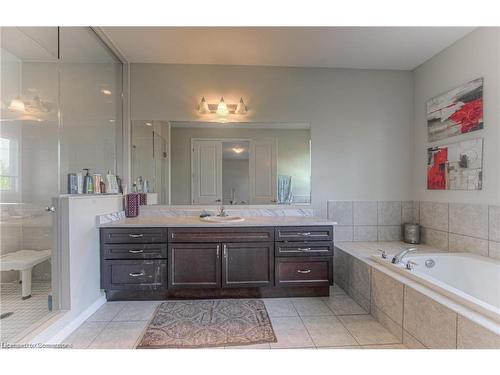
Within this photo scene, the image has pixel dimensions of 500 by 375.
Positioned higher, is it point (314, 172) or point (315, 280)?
point (314, 172)

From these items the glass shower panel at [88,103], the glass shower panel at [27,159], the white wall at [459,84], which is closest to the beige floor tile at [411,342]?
the white wall at [459,84]

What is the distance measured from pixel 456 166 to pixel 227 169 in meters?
2.41

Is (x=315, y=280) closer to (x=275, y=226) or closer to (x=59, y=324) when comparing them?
(x=275, y=226)

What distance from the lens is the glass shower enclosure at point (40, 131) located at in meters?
2.12

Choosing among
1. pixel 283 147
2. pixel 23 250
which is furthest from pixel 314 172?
pixel 23 250

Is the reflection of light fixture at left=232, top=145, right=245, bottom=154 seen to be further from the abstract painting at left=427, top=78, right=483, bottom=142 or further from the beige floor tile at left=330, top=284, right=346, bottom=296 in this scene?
the abstract painting at left=427, top=78, right=483, bottom=142

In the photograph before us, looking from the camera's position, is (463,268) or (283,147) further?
(283,147)

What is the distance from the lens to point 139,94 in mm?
2844

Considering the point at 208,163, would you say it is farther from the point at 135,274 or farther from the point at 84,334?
the point at 84,334

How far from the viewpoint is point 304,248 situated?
2369 mm

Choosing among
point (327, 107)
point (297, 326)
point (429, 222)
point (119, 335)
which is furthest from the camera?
point (327, 107)

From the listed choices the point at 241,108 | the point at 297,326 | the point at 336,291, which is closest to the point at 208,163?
the point at 241,108

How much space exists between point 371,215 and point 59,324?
328 cm
